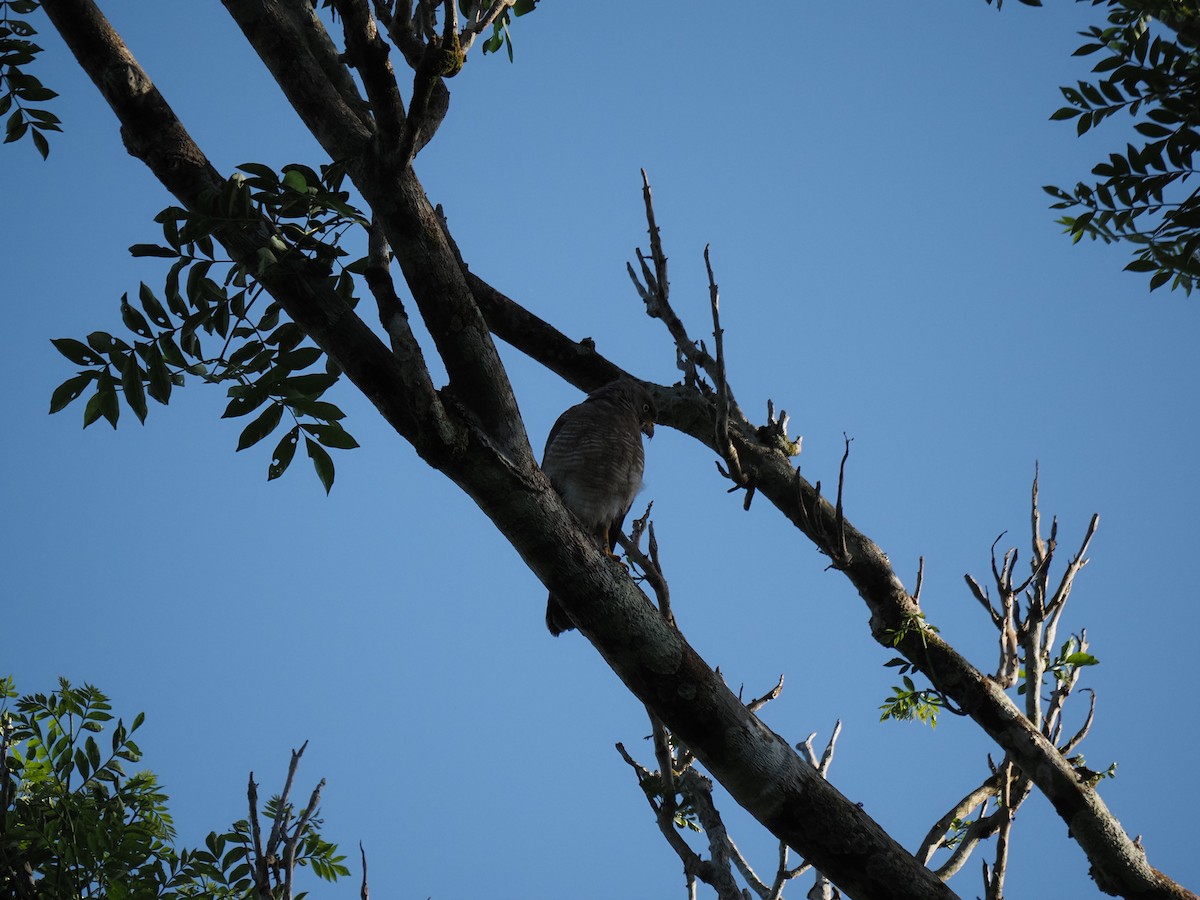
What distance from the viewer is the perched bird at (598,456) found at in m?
5.48

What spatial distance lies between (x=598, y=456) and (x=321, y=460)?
9.20 feet

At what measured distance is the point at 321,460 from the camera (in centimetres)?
290

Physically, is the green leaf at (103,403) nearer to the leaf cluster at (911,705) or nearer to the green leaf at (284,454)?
the green leaf at (284,454)

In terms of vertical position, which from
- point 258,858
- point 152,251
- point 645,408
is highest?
point 645,408

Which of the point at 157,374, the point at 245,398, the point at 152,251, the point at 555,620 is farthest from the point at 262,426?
the point at 555,620

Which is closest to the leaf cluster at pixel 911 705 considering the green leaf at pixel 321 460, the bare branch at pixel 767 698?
the bare branch at pixel 767 698

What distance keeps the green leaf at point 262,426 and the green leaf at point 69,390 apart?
47cm

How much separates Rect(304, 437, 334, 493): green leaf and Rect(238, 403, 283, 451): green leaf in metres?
0.11

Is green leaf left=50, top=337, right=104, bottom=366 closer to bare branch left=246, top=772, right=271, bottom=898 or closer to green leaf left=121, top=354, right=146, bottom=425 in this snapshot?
green leaf left=121, top=354, right=146, bottom=425

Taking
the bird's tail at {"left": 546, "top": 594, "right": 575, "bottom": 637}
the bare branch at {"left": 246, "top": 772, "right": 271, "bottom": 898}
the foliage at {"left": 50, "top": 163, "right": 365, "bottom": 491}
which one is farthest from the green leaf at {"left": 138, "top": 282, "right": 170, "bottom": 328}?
the bird's tail at {"left": 546, "top": 594, "right": 575, "bottom": 637}

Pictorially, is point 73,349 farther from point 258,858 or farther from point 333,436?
point 258,858

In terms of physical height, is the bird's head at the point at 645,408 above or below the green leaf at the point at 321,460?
above

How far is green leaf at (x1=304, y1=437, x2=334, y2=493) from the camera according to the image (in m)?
2.89

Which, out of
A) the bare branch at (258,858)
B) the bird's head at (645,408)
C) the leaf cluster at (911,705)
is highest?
the bird's head at (645,408)
